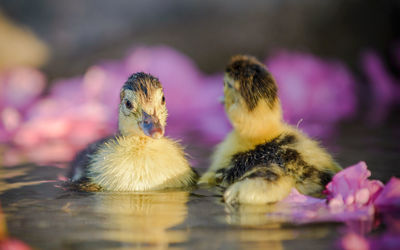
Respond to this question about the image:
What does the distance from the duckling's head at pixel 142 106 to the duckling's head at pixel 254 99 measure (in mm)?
316

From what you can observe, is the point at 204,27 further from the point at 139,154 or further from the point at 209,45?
the point at 139,154

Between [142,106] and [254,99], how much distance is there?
0.45m

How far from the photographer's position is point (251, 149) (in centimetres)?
260

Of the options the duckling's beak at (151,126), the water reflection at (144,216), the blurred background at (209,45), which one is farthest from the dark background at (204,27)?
the water reflection at (144,216)

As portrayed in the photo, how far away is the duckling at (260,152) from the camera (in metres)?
2.28

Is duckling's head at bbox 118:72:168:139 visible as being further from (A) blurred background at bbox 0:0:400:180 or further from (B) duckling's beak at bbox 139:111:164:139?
(A) blurred background at bbox 0:0:400:180

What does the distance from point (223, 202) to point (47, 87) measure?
323 centimetres

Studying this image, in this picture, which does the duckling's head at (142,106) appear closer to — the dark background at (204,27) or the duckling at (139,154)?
the duckling at (139,154)

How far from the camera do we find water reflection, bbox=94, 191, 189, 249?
1.85 m

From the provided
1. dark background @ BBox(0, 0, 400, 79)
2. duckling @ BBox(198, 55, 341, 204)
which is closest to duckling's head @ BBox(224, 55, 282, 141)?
duckling @ BBox(198, 55, 341, 204)

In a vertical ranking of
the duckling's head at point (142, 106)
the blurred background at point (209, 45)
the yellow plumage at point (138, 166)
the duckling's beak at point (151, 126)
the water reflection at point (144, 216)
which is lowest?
the water reflection at point (144, 216)

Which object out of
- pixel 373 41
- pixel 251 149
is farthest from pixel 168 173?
pixel 373 41

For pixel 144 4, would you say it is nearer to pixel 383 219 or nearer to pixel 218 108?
pixel 218 108

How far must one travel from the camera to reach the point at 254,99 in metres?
2.59
